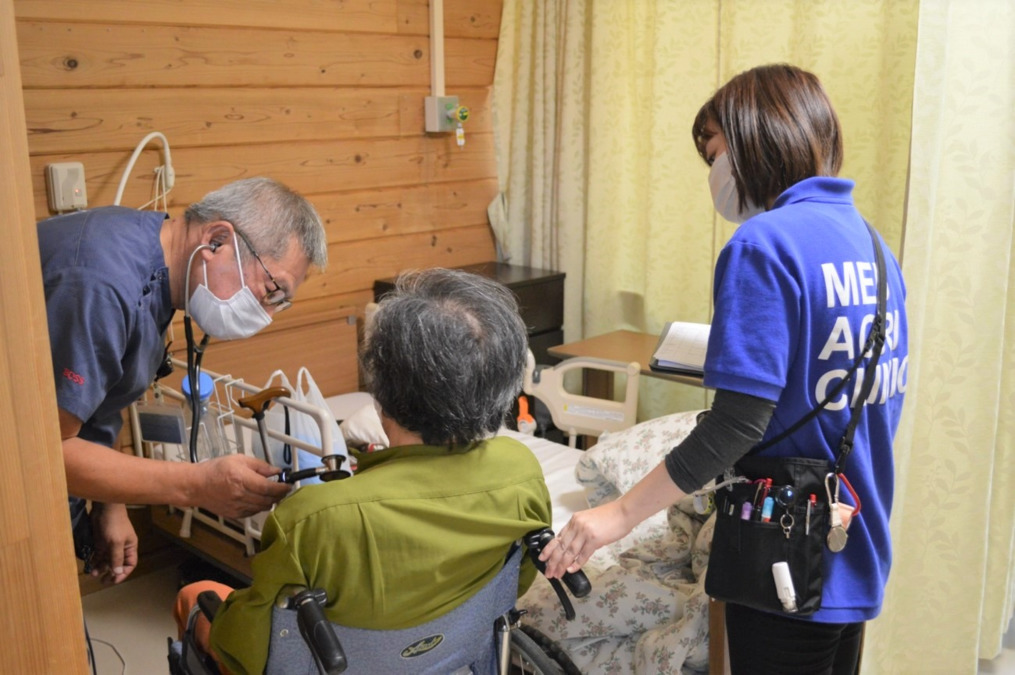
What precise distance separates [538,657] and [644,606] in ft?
0.88

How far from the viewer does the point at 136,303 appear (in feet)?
4.76

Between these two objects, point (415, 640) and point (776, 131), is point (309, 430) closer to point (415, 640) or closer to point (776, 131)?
point (415, 640)

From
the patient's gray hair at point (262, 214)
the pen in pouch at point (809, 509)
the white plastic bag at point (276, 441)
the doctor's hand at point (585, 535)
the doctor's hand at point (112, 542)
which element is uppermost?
the patient's gray hair at point (262, 214)

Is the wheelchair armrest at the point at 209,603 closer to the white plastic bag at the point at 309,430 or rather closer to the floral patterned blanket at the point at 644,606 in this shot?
the white plastic bag at the point at 309,430

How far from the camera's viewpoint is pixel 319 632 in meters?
1.15

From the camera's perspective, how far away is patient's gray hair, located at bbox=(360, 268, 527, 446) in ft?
4.16

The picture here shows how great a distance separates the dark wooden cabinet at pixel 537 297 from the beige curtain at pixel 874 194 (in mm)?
78

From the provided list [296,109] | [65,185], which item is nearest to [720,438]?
[65,185]

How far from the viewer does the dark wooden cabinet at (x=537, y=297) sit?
3281 millimetres

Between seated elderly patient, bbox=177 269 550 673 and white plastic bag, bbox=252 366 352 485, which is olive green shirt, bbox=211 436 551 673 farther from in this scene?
white plastic bag, bbox=252 366 352 485

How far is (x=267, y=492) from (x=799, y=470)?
0.84 meters

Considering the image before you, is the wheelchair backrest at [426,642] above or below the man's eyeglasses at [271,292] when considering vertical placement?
below

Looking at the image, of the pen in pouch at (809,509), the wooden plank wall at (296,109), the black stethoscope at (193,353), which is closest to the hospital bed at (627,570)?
the black stethoscope at (193,353)

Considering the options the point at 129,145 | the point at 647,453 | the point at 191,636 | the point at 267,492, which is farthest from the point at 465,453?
the point at 129,145
